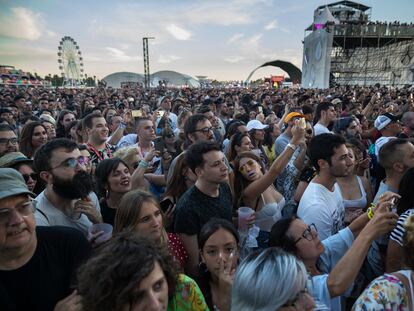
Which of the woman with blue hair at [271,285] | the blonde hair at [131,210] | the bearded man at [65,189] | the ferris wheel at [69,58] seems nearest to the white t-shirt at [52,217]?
the bearded man at [65,189]

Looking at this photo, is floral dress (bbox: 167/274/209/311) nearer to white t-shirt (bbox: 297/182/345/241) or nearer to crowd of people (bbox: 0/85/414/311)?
crowd of people (bbox: 0/85/414/311)

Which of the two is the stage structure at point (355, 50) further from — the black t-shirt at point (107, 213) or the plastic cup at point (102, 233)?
the plastic cup at point (102, 233)

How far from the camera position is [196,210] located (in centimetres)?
253

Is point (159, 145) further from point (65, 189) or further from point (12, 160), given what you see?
point (65, 189)

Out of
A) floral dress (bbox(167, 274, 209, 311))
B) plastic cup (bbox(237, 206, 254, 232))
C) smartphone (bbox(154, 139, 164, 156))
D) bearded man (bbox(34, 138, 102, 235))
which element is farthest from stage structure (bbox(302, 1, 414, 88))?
floral dress (bbox(167, 274, 209, 311))

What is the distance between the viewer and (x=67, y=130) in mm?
6484

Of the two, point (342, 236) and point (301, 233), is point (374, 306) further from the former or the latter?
point (342, 236)

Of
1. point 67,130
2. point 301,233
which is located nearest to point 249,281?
point 301,233

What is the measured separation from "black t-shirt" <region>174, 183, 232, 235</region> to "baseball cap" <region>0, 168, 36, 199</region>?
1202mm

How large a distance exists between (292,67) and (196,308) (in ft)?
192

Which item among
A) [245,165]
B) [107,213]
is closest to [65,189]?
[107,213]

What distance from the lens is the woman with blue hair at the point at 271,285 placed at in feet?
4.46

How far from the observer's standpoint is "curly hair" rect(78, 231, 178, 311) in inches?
50.8

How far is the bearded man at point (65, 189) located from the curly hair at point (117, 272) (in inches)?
44.7
